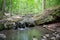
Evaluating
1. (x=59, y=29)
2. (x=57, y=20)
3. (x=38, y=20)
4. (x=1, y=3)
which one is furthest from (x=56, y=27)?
(x=1, y=3)

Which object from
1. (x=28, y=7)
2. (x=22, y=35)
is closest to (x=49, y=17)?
(x=22, y=35)

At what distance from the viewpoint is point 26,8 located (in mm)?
43906

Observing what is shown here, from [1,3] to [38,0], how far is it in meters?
14.4

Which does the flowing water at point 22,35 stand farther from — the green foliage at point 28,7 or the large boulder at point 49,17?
the green foliage at point 28,7

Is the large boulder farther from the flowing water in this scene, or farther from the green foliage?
the green foliage

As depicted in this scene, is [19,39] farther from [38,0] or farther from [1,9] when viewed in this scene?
[38,0]

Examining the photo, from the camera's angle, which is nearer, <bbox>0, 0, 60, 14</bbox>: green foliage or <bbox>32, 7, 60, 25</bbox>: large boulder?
<bbox>32, 7, 60, 25</bbox>: large boulder

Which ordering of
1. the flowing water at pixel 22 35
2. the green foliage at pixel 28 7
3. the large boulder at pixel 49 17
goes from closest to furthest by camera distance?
the flowing water at pixel 22 35 → the large boulder at pixel 49 17 → the green foliage at pixel 28 7

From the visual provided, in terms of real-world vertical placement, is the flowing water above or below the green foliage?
above

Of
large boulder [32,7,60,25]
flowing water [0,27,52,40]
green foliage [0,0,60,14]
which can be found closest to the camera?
flowing water [0,27,52,40]

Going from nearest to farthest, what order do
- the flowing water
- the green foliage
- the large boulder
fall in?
the flowing water < the large boulder < the green foliage

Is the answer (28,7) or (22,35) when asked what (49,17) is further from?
(28,7)

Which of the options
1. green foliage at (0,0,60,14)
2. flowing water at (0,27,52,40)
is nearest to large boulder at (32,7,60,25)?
flowing water at (0,27,52,40)

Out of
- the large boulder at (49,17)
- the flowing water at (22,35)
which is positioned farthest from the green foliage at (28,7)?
the flowing water at (22,35)
